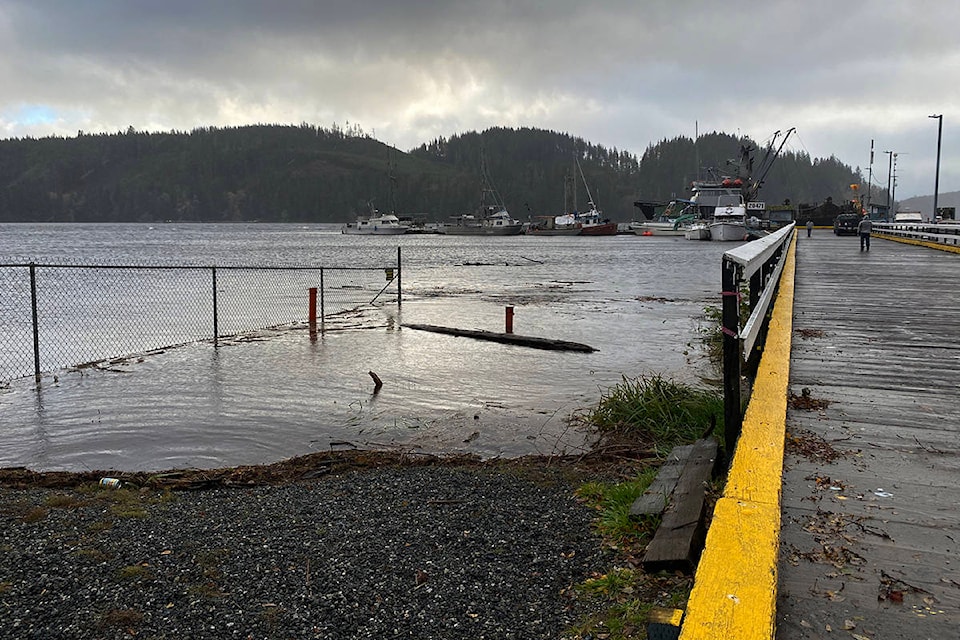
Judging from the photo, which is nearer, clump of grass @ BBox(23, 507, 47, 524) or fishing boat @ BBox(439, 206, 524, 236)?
clump of grass @ BBox(23, 507, 47, 524)

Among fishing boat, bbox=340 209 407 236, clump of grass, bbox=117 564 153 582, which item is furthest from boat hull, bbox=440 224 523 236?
clump of grass, bbox=117 564 153 582

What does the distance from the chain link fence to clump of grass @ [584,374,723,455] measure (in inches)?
301

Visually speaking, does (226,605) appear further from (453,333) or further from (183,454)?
(453,333)

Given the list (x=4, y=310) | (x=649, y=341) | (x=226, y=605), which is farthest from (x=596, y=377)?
(x=4, y=310)

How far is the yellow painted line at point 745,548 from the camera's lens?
8.37 feet

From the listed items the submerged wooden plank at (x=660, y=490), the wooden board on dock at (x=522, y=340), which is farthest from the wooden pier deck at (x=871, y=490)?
the wooden board on dock at (x=522, y=340)

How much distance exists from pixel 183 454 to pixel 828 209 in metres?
106

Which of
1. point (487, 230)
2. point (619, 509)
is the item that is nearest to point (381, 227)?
point (487, 230)

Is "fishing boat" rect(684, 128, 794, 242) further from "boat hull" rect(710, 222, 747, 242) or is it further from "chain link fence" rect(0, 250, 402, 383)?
"chain link fence" rect(0, 250, 402, 383)

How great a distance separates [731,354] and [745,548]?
5.43 feet

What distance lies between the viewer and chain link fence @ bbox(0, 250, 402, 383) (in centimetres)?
1398

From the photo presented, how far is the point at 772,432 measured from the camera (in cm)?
459

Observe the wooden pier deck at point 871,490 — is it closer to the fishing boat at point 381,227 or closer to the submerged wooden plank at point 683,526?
the submerged wooden plank at point 683,526

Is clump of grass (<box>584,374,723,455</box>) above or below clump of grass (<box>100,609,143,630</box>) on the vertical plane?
above
